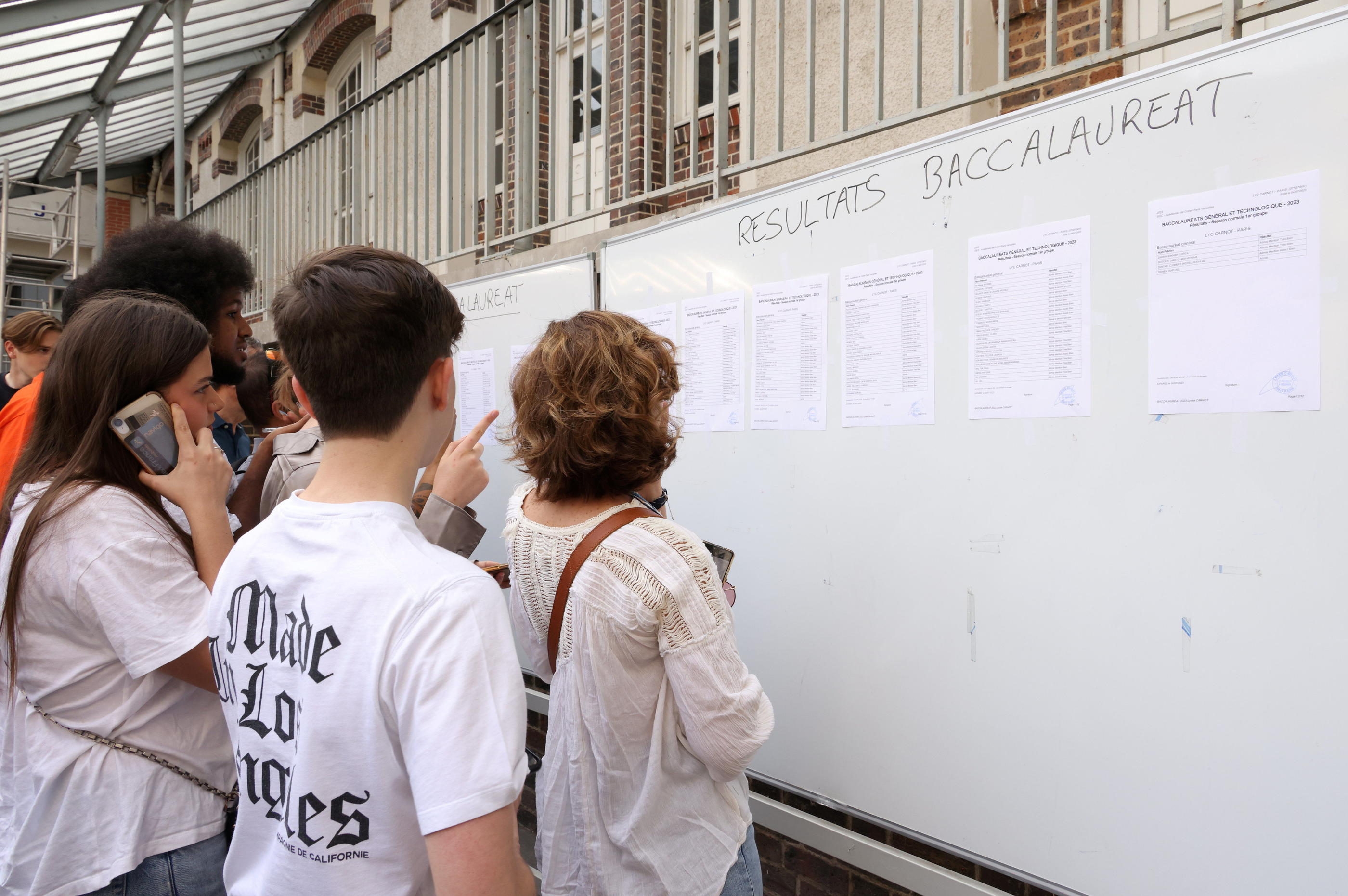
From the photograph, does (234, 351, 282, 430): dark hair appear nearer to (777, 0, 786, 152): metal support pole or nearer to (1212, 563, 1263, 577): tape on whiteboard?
(777, 0, 786, 152): metal support pole

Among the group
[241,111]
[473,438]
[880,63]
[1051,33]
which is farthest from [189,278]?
[241,111]

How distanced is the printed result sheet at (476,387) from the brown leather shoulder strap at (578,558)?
7.84 ft

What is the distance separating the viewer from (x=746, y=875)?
5.84 ft

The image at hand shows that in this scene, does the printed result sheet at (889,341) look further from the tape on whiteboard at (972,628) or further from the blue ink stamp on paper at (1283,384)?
the blue ink stamp on paper at (1283,384)

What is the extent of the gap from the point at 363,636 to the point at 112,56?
44.0 feet

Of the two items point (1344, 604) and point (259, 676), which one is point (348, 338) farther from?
point (1344, 604)

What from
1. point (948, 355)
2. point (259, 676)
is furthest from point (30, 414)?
point (948, 355)

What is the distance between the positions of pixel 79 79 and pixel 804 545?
13271mm

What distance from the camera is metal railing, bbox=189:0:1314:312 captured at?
2.87 m

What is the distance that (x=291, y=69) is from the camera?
12.6 m

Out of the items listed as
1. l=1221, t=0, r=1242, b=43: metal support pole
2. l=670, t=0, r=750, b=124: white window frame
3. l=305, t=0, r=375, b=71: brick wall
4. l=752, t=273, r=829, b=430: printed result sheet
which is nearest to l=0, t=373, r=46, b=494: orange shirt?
l=752, t=273, r=829, b=430: printed result sheet

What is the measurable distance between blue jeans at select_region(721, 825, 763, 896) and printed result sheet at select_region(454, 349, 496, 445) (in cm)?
258

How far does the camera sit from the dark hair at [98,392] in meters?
1.62

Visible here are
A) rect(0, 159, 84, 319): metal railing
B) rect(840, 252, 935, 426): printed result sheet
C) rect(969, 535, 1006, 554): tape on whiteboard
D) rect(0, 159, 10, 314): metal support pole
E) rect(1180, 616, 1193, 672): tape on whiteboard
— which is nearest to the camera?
rect(1180, 616, 1193, 672): tape on whiteboard
